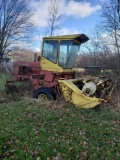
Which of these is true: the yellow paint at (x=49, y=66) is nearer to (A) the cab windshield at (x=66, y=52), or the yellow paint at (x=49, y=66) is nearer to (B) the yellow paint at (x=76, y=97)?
(A) the cab windshield at (x=66, y=52)

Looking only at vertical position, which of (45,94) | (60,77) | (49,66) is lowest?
(45,94)

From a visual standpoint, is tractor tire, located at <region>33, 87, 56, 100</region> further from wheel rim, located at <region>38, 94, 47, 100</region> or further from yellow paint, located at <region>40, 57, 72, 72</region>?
yellow paint, located at <region>40, 57, 72, 72</region>

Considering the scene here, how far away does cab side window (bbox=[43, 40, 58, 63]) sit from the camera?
9125 mm

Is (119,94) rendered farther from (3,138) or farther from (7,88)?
(3,138)

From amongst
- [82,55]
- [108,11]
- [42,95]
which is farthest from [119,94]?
[82,55]

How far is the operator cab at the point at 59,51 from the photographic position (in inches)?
354

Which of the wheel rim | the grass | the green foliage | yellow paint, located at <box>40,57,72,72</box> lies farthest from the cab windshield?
the green foliage

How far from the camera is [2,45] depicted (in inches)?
1146

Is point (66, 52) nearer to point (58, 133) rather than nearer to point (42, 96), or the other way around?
point (42, 96)

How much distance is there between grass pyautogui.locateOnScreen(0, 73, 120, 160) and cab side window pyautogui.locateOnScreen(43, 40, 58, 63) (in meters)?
2.63

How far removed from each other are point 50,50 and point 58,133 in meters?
4.84

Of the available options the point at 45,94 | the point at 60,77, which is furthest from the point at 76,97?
the point at 60,77

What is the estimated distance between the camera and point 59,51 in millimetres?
9047

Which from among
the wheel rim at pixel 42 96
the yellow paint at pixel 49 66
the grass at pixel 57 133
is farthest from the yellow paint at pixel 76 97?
the yellow paint at pixel 49 66
